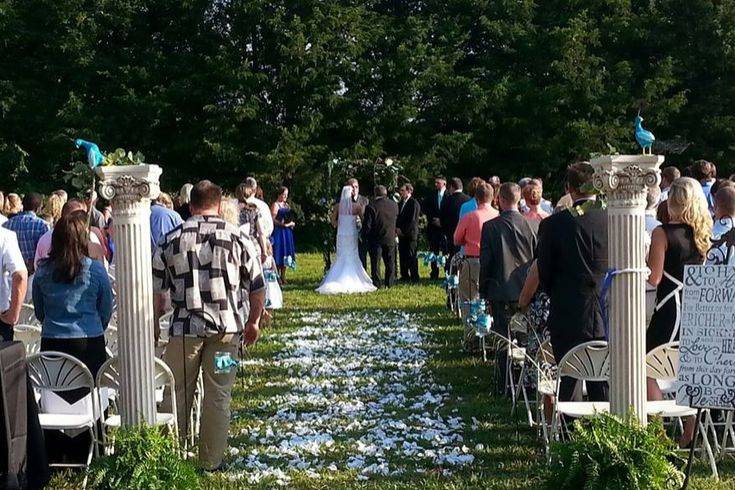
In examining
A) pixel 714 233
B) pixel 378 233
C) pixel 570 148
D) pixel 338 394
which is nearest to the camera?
pixel 714 233

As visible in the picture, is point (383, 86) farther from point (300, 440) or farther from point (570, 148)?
point (300, 440)

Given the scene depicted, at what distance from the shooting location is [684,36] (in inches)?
1394

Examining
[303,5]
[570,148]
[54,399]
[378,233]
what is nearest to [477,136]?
[570,148]

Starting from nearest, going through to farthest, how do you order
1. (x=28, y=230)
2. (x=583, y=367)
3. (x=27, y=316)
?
(x=583, y=367), (x=27, y=316), (x=28, y=230)

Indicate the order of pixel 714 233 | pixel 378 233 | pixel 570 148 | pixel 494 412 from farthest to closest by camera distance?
pixel 570 148, pixel 378 233, pixel 494 412, pixel 714 233

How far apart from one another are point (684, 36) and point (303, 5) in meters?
14.0

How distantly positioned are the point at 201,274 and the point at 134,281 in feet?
2.70

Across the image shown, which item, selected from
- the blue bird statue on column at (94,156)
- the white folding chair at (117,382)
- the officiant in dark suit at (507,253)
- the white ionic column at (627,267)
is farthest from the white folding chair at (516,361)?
the blue bird statue on column at (94,156)

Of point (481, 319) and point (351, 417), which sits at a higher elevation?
point (481, 319)

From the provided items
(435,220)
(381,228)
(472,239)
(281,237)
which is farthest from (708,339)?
(435,220)

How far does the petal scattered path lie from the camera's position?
668 cm

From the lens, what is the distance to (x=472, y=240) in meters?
10.6

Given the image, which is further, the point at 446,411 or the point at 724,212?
the point at 446,411

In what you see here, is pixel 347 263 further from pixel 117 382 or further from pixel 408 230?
pixel 117 382
